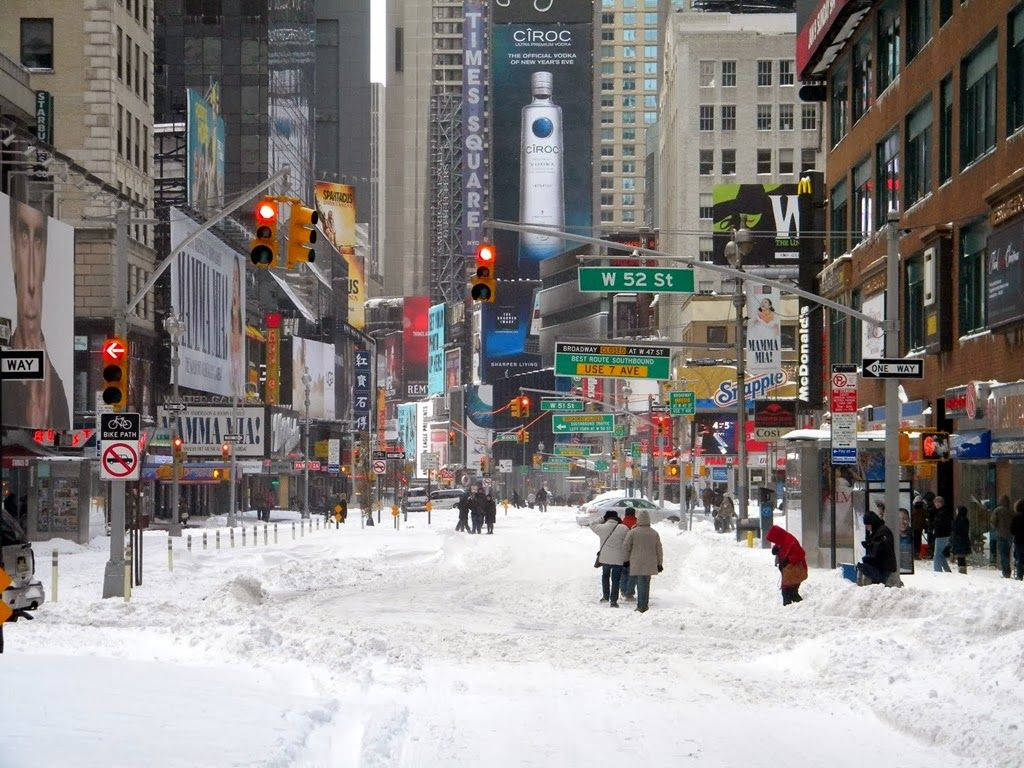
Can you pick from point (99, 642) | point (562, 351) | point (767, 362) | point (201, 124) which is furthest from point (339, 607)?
point (201, 124)

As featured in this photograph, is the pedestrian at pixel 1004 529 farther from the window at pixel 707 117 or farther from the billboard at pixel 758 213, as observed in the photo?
the window at pixel 707 117

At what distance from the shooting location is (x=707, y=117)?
150m

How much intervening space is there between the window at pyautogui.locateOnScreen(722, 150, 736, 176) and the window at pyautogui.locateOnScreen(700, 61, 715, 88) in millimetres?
6667

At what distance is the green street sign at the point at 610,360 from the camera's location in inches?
1949

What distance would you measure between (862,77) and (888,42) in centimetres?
Answer: 367

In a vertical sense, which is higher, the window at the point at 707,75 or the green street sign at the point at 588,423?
the window at the point at 707,75

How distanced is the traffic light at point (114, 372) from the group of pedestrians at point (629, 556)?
847 cm

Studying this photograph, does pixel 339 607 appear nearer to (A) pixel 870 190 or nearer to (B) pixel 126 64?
(A) pixel 870 190

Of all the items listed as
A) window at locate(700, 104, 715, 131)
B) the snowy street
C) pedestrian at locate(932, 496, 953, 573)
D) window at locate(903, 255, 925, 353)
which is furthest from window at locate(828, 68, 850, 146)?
window at locate(700, 104, 715, 131)

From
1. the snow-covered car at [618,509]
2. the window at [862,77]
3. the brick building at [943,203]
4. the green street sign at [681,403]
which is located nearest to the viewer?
the brick building at [943,203]

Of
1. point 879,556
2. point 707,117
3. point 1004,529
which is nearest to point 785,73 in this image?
point 707,117

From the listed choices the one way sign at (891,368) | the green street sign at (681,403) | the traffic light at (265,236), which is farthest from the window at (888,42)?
the traffic light at (265,236)

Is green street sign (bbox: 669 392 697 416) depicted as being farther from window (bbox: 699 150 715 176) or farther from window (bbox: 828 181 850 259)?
window (bbox: 699 150 715 176)

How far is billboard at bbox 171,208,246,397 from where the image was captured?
88062 millimetres
